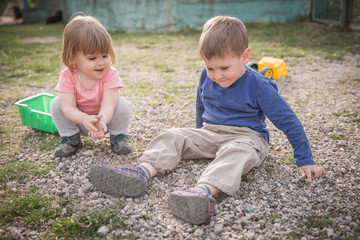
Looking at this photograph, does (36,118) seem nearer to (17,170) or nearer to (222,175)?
(17,170)

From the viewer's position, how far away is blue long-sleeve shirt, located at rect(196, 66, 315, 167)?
98.1 inches

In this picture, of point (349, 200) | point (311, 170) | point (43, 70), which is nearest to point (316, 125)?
point (311, 170)

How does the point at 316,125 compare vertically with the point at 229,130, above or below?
below

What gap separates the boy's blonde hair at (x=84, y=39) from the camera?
2.63 metres

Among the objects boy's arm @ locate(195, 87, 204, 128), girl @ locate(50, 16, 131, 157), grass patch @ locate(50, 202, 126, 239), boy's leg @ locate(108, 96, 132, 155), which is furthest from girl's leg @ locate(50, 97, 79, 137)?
boy's arm @ locate(195, 87, 204, 128)

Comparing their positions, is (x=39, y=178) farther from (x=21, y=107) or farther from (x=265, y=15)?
(x=265, y=15)

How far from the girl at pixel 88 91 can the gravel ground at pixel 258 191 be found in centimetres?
22

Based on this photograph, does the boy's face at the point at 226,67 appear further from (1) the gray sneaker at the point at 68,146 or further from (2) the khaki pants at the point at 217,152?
(1) the gray sneaker at the point at 68,146

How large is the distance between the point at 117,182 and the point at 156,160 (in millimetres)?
379

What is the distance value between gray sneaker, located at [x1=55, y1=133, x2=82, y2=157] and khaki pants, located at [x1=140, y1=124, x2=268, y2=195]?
32.5 inches

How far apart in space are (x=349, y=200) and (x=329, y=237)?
1.63 feet

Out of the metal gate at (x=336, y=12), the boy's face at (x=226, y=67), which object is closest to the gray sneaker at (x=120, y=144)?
the boy's face at (x=226, y=67)

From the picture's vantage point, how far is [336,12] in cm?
837

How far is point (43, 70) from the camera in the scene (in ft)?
20.7
